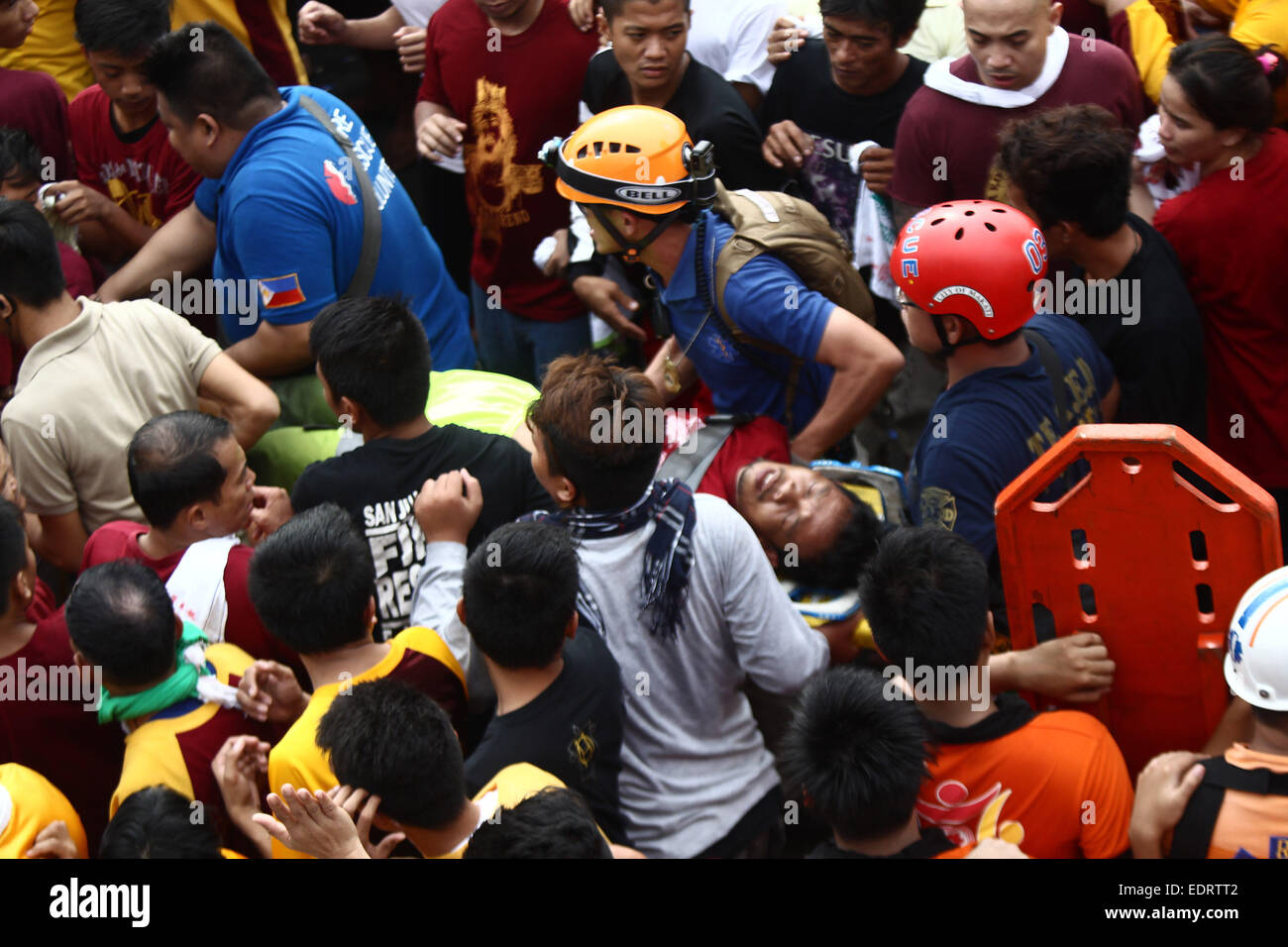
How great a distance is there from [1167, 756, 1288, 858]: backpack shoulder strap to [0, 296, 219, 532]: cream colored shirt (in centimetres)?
306

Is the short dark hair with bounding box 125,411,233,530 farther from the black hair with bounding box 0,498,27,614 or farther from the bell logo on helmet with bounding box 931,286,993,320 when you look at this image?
the bell logo on helmet with bounding box 931,286,993,320

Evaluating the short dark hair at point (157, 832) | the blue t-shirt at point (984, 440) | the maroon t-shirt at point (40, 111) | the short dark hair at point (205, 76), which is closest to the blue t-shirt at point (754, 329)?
the blue t-shirt at point (984, 440)

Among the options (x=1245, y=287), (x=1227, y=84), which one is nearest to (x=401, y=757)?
(x=1245, y=287)

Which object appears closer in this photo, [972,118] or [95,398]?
[95,398]

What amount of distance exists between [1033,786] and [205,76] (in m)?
3.50

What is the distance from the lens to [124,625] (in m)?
2.89

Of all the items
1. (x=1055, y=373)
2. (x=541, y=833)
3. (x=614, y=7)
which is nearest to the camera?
(x=541, y=833)

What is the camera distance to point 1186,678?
2.70m

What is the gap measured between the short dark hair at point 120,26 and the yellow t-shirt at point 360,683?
2.81m

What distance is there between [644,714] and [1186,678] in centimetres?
119

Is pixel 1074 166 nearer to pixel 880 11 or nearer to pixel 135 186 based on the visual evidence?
pixel 880 11

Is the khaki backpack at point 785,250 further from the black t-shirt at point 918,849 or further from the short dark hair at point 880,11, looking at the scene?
the black t-shirt at point 918,849

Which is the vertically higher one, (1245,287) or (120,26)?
(120,26)

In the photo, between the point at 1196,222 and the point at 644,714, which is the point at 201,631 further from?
the point at 1196,222
